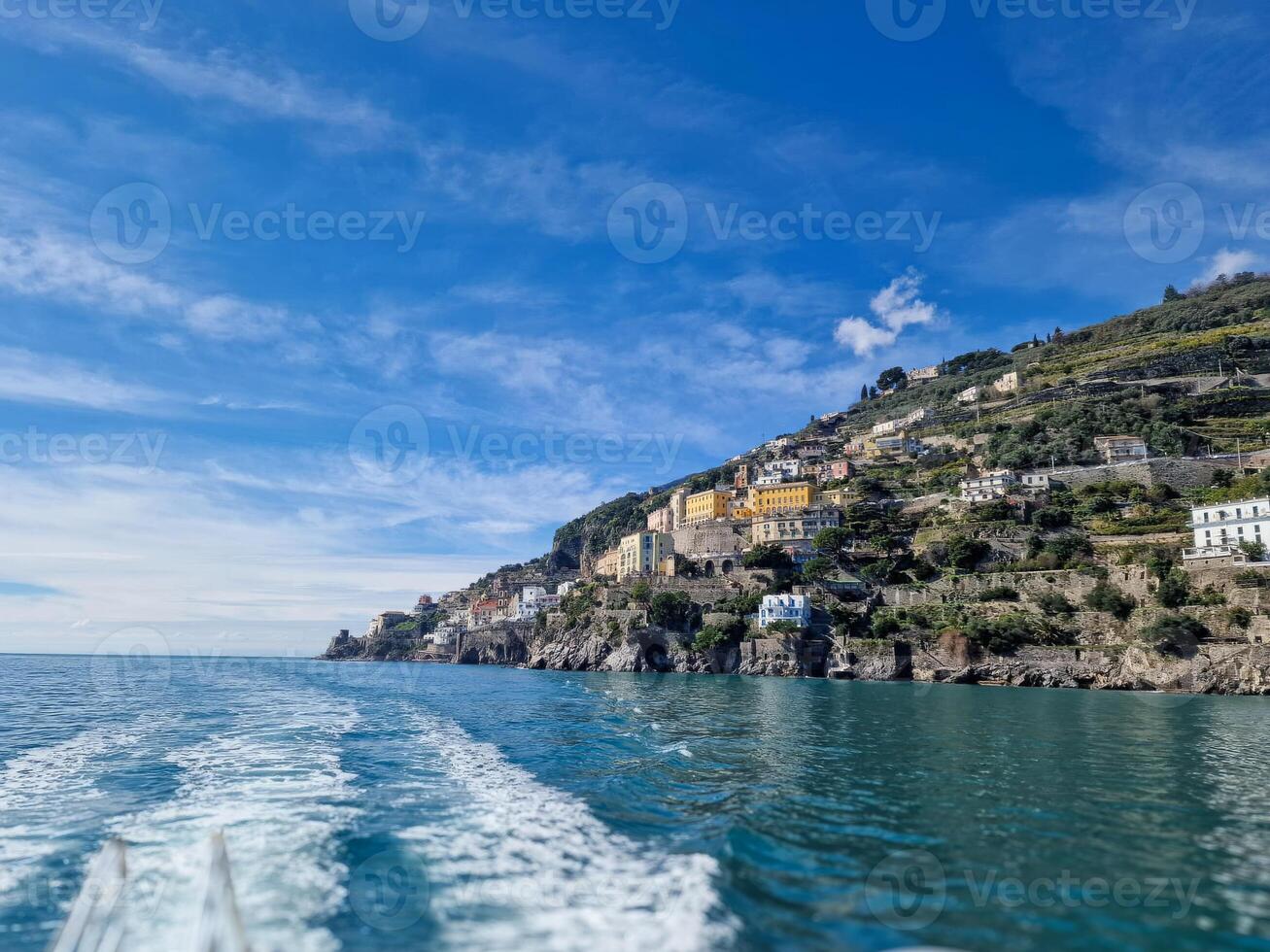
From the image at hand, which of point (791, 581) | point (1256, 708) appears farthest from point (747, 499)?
point (1256, 708)

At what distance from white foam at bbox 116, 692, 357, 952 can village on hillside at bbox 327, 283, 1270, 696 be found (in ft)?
162

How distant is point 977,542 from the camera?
205 feet

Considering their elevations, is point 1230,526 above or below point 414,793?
above

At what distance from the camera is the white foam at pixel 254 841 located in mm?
7848

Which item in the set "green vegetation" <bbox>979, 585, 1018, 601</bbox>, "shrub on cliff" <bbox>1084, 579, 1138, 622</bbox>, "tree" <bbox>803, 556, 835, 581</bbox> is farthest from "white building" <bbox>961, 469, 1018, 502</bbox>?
"shrub on cliff" <bbox>1084, 579, 1138, 622</bbox>

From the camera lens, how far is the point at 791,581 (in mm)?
73312

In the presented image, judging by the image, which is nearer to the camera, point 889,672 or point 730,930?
point 730,930

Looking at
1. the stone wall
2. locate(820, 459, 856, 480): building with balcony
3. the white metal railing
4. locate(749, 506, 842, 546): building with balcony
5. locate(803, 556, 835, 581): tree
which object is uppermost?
locate(820, 459, 856, 480): building with balcony

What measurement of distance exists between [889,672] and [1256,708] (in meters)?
25.7

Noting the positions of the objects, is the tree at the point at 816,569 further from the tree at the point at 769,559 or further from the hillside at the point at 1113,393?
the hillside at the point at 1113,393

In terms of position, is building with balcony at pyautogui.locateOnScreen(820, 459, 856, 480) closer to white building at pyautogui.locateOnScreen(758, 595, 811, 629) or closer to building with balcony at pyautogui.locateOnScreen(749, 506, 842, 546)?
building with balcony at pyautogui.locateOnScreen(749, 506, 842, 546)

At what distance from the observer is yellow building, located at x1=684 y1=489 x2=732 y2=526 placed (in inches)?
4161

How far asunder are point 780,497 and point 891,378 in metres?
88.6

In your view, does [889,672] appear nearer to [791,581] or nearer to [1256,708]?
[791,581]
